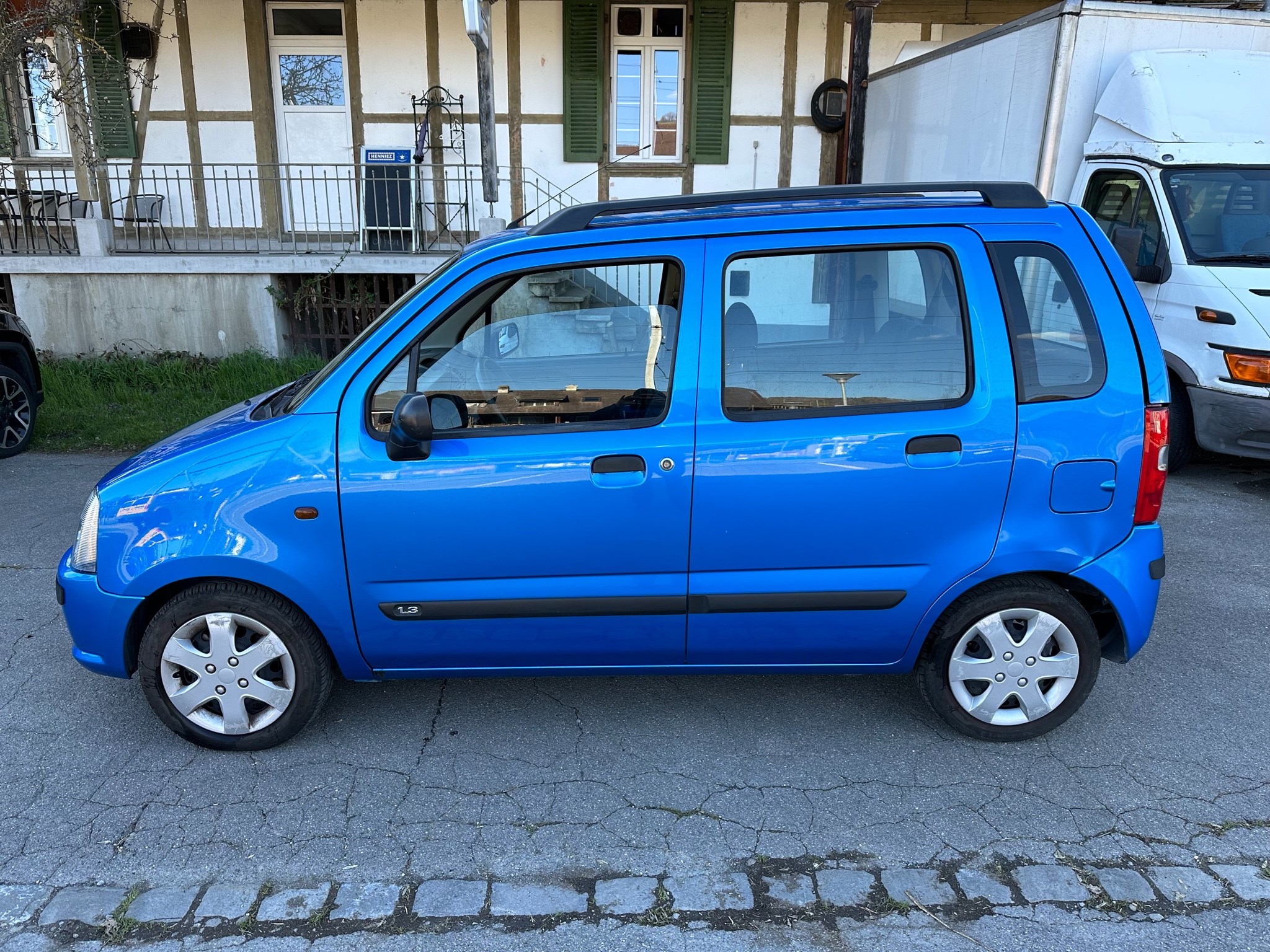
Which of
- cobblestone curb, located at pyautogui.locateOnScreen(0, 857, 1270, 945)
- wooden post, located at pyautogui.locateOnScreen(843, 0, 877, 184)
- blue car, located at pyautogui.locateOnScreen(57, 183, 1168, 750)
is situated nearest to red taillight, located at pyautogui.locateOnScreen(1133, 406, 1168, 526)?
blue car, located at pyautogui.locateOnScreen(57, 183, 1168, 750)

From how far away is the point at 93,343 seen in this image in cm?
1027

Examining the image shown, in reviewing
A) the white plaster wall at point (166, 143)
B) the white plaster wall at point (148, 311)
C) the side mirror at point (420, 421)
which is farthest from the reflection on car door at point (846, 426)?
the white plaster wall at point (166, 143)

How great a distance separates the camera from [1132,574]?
3107mm

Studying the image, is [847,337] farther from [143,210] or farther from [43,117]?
[43,117]

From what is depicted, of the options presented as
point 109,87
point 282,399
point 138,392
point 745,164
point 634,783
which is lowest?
point 634,783

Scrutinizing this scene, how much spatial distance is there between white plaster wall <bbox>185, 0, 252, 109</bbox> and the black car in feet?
18.2

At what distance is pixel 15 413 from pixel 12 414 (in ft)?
0.09

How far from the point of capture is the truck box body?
6.54 metres

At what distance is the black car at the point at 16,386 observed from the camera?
6.91 meters

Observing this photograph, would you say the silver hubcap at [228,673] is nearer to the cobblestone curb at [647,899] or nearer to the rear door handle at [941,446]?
the cobblestone curb at [647,899]

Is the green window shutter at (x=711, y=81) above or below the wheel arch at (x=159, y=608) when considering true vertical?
above

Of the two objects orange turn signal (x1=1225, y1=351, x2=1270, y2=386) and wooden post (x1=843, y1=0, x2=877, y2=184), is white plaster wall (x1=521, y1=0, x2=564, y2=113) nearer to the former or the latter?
wooden post (x1=843, y1=0, x2=877, y2=184)

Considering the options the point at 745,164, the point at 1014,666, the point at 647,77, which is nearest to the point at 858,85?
the point at 745,164

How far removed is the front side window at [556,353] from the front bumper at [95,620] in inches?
42.0
